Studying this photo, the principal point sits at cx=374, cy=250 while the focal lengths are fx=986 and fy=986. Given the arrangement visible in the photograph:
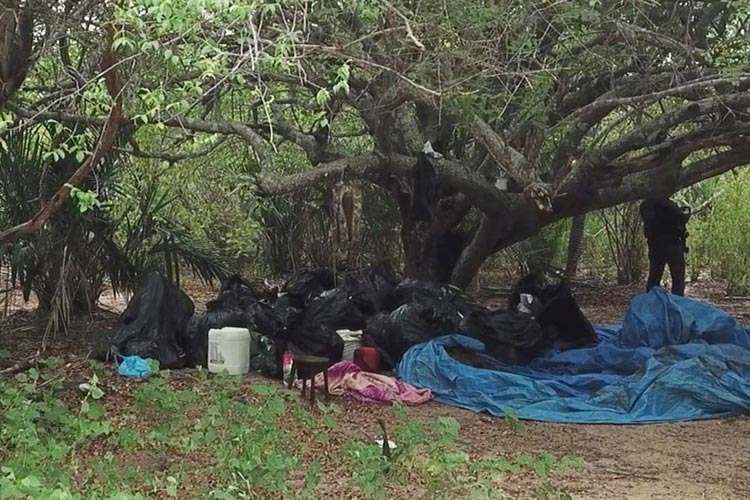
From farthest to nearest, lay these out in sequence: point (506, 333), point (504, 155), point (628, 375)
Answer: point (506, 333) → point (628, 375) → point (504, 155)

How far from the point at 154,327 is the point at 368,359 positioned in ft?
5.71

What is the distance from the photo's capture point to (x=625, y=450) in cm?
561

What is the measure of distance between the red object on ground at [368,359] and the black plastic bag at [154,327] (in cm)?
140

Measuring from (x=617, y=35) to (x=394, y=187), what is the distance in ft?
11.5

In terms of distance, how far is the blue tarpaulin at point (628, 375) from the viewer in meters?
6.41

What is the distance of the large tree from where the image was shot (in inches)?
177

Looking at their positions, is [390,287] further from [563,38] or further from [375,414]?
[563,38]

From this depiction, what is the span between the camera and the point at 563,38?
254 inches

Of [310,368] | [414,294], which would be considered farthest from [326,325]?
[310,368]

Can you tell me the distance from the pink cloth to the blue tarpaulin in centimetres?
17

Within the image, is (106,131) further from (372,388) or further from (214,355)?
(214,355)

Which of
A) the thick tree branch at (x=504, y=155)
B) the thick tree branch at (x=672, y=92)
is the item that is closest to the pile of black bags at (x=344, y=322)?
the thick tree branch at (x=504, y=155)

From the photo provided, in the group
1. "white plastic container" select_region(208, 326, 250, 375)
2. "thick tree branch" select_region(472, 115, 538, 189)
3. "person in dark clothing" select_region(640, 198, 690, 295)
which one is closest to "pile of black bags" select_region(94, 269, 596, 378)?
"white plastic container" select_region(208, 326, 250, 375)

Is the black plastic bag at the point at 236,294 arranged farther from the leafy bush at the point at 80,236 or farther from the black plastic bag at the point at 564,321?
the black plastic bag at the point at 564,321
